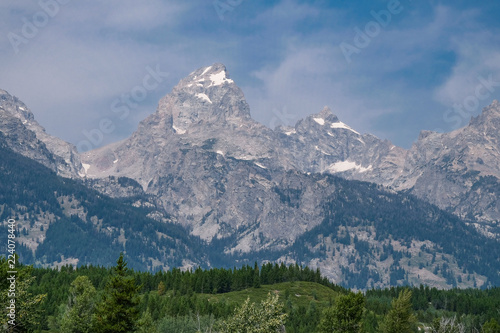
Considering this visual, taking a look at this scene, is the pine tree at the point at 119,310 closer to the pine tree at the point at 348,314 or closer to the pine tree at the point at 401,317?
the pine tree at the point at 348,314

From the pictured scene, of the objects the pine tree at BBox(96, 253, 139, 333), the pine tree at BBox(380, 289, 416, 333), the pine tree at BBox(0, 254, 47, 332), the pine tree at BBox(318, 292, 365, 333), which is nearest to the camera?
the pine tree at BBox(0, 254, 47, 332)

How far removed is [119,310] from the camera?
96750mm

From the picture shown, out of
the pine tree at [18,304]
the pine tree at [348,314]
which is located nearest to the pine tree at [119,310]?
the pine tree at [18,304]

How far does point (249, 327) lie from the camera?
276ft

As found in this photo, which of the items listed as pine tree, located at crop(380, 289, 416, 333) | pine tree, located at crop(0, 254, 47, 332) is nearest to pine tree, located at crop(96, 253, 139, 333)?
pine tree, located at crop(0, 254, 47, 332)

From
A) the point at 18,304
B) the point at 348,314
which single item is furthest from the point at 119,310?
the point at 348,314

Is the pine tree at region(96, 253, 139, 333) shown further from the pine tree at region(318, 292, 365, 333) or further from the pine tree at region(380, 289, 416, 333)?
the pine tree at region(380, 289, 416, 333)

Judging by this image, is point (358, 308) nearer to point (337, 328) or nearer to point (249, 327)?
point (337, 328)

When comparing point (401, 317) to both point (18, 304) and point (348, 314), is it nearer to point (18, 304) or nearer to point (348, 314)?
point (348, 314)

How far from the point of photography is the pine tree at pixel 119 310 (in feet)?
317

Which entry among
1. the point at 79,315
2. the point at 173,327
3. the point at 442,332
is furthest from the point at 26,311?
the point at 442,332

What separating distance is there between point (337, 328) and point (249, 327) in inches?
2151

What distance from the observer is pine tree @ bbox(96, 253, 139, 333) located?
96750mm

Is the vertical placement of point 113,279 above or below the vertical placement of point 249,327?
above
